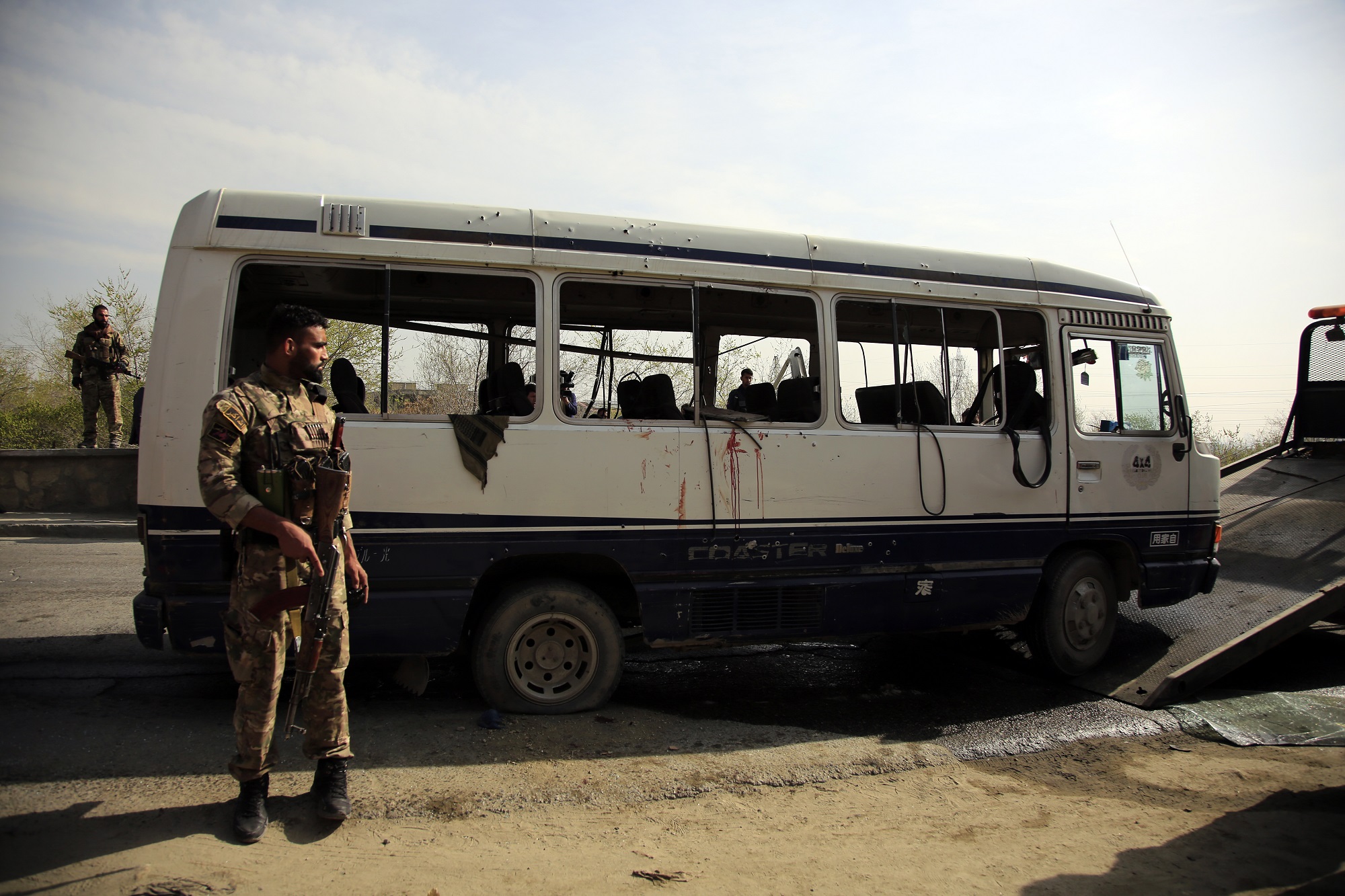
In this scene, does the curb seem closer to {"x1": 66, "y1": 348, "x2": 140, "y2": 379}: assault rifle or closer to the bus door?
{"x1": 66, "y1": 348, "x2": 140, "y2": 379}: assault rifle

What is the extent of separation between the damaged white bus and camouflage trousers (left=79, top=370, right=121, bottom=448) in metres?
9.76

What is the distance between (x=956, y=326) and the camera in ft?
17.5

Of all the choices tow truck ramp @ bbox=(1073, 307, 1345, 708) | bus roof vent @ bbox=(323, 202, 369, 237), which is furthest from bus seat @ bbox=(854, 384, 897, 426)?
bus roof vent @ bbox=(323, 202, 369, 237)

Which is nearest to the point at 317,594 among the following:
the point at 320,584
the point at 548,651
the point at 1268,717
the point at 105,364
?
the point at 320,584

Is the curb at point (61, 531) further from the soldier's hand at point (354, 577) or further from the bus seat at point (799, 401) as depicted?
the bus seat at point (799, 401)

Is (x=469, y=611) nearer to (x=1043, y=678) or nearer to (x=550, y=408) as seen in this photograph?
(x=550, y=408)

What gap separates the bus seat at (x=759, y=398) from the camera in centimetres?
500

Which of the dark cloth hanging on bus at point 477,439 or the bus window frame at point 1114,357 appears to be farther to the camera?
the bus window frame at point 1114,357

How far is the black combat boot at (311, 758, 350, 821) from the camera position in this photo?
10.3 ft

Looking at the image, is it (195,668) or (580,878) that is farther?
(195,668)

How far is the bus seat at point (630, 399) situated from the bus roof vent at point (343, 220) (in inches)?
65.8

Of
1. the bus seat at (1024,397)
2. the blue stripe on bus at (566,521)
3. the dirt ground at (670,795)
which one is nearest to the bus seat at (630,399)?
the blue stripe on bus at (566,521)

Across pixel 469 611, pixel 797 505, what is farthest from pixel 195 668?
pixel 797 505

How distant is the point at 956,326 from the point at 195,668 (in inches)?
218
